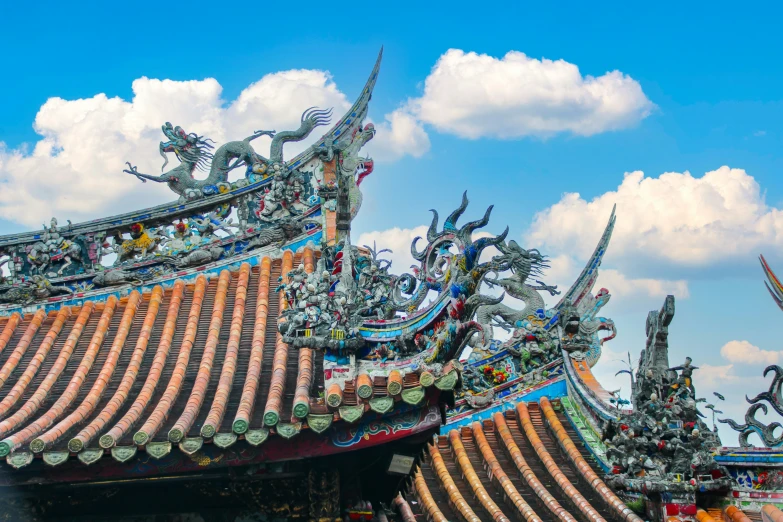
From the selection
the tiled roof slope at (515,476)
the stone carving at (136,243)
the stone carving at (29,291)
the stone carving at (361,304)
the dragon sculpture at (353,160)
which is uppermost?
the dragon sculpture at (353,160)

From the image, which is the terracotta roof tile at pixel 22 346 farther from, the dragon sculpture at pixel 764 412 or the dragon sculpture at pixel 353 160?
the dragon sculpture at pixel 764 412

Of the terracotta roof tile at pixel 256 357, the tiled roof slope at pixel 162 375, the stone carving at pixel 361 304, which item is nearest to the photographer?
the tiled roof slope at pixel 162 375

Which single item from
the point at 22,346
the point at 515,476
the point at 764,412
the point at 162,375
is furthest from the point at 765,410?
the point at 22,346

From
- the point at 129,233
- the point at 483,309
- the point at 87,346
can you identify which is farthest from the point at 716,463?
the point at 129,233

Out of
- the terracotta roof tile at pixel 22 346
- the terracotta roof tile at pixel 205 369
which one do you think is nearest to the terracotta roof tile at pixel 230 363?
the terracotta roof tile at pixel 205 369

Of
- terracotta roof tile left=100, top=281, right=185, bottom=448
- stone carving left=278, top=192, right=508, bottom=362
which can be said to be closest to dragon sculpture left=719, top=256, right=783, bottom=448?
stone carving left=278, top=192, right=508, bottom=362

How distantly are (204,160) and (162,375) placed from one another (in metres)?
4.25

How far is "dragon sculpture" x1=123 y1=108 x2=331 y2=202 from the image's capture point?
12883 mm

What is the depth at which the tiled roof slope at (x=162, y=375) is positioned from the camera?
289 inches

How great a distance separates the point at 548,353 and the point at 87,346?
5.55 metres

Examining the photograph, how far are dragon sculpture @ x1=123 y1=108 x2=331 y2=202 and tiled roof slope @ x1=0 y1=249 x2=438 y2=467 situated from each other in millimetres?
1251

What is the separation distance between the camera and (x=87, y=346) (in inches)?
426

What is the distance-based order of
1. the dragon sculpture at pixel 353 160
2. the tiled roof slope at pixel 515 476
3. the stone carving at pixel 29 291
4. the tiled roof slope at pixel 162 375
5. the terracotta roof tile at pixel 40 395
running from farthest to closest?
the dragon sculpture at pixel 353 160 → the stone carving at pixel 29 291 → the tiled roof slope at pixel 515 476 → the terracotta roof tile at pixel 40 395 → the tiled roof slope at pixel 162 375

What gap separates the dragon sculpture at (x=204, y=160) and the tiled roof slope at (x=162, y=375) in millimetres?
1251
